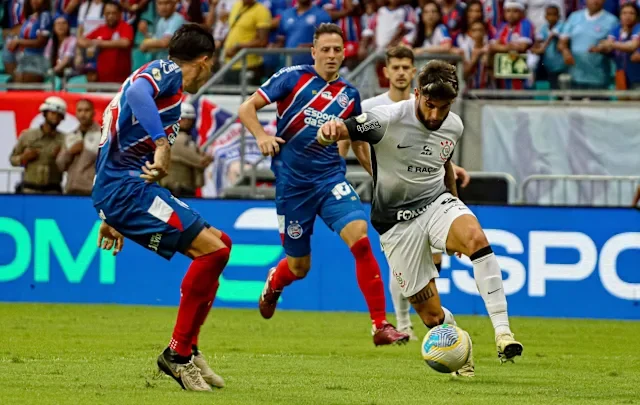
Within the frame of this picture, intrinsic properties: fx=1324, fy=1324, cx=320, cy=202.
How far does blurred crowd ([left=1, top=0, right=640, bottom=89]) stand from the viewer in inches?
726

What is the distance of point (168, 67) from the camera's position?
894cm

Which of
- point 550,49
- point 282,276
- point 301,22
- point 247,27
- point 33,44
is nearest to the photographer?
point 282,276

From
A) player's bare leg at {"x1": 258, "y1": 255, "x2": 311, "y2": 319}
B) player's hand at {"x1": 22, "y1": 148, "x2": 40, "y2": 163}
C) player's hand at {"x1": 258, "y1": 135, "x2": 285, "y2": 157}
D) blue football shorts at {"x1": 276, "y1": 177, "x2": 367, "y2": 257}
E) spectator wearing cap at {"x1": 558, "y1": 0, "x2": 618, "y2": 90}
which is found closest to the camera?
player's hand at {"x1": 258, "y1": 135, "x2": 285, "y2": 157}

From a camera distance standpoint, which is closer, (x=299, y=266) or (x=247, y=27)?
(x=299, y=266)

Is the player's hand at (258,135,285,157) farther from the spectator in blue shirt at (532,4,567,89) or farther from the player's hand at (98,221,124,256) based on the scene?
the spectator in blue shirt at (532,4,567,89)

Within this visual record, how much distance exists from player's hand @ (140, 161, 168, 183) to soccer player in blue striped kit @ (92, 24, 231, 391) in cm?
1

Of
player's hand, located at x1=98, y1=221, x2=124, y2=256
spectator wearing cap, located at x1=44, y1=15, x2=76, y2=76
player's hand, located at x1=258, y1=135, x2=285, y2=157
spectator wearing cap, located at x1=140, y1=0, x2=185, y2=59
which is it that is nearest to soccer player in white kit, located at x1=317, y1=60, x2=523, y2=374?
player's hand, located at x1=258, y1=135, x2=285, y2=157

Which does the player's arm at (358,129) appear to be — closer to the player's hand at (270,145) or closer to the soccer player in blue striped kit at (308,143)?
the player's hand at (270,145)

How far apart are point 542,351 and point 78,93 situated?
1014 cm

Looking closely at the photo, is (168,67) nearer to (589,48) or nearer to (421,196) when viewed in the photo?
(421,196)

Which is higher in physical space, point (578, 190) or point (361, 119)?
point (361, 119)

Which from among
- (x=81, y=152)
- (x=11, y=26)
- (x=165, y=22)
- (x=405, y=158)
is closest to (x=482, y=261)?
(x=405, y=158)

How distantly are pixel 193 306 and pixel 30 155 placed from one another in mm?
10240

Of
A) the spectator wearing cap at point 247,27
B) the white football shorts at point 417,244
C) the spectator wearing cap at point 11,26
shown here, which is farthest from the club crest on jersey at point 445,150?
the spectator wearing cap at point 11,26
